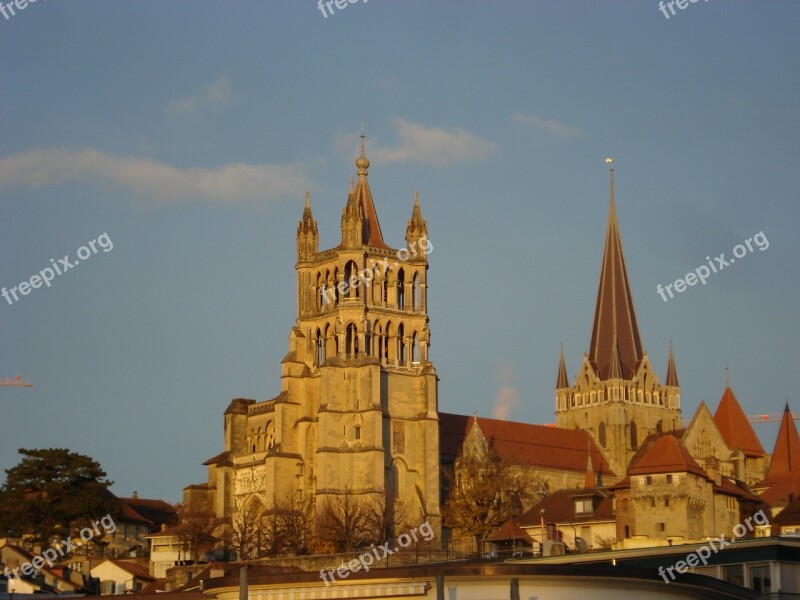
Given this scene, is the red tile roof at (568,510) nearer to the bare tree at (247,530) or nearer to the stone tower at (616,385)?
the bare tree at (247,530)

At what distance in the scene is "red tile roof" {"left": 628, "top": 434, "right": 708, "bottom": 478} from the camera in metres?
102

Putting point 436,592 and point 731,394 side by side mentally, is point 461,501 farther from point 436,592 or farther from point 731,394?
point 436,592

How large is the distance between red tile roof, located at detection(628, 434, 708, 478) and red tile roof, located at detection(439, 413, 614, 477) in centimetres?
3356

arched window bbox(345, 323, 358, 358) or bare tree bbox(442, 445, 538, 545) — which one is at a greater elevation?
arched window bbox(345, 323, 358, 358)

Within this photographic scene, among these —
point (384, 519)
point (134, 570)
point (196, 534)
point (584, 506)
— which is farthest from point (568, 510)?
point (134, 570)

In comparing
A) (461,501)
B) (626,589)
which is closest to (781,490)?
(461,501)

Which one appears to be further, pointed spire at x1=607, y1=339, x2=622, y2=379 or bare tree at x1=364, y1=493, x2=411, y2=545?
pointed spire at x1=607, y1=339, x2=622, y2=379

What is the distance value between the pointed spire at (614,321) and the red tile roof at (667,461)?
2447 inches

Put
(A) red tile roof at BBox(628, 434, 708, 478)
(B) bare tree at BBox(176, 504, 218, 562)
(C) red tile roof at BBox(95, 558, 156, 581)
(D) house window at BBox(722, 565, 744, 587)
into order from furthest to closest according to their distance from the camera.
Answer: (B) bare tree at BBox(176, 504, 218, 562), (A) red tile roof at BBox(628, 434, 708, 478), (C) red tile roof at BBox(95, 558, 156, 581), (D) house window at BBox(722, 565, 744, 587)

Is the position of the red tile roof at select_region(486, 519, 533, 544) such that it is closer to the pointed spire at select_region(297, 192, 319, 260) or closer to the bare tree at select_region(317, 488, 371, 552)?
the bare tree at select_region(317, 488, 371, 552)

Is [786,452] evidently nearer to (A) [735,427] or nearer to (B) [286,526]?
(A) [735,427]

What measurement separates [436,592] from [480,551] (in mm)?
47994

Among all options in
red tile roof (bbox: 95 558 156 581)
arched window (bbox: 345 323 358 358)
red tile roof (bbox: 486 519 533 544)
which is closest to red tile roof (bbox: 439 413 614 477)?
arched window (bbox: 345 323 358 358)

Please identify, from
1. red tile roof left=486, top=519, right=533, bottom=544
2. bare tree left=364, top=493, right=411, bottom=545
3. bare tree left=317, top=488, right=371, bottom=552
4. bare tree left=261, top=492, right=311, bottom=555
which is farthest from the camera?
bare tree left=364, top=493, right=411, bottom=545
